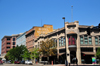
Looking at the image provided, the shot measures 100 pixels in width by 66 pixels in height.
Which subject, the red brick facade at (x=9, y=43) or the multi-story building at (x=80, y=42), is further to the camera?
the red brick facade at (x=9, y=43)

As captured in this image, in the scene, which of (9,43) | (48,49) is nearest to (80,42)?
(48,49)

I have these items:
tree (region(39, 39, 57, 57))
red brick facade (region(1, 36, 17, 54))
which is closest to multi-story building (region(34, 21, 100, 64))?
tree (region(39, 39, 57, 57))

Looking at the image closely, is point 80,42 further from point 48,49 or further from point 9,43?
point 9,43

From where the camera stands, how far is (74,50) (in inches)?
2245

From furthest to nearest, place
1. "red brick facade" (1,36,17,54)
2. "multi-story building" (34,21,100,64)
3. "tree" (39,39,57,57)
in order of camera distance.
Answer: "red brick facade" (1,36,17,54) < "tree" (39,39,57,57) < "multi-story building" (34,21,100,64)

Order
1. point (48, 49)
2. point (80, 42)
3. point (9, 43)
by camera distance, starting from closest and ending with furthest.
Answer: point (80, 42)
point (48, 49)
point (9, 43)

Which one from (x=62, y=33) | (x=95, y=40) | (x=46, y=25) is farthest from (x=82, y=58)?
(x=46, y=25)

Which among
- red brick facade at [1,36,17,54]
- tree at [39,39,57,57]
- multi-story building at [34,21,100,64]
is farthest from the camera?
red brick facade at [1,36,17,54]

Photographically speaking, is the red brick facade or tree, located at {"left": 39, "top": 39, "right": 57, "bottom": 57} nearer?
tree, located at {"left": 39, "top": 39, "right": 57, "bottom": 57}

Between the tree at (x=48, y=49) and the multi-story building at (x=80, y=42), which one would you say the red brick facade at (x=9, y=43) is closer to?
the tree at (x=48, y=49)

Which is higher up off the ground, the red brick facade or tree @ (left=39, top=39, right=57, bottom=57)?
the red brick facade

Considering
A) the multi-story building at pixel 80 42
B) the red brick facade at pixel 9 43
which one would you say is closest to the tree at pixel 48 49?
the multi-story building at pixel 80 42

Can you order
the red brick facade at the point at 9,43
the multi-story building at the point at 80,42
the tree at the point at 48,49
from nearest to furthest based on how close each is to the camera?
the multi-story building at the point at 80,42
the tree at the point at 48,49
the red brick facade at the point at 9,43

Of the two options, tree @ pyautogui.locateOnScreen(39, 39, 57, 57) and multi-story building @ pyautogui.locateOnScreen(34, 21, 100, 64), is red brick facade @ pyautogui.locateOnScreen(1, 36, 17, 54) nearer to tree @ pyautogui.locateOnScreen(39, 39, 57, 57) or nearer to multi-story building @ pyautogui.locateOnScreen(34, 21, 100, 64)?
tree @ pyautogui.locateOnScreen(39, 39, 57, 57)
